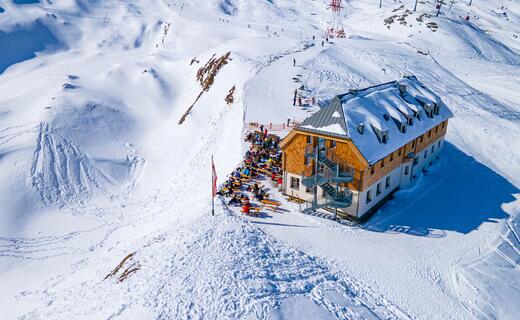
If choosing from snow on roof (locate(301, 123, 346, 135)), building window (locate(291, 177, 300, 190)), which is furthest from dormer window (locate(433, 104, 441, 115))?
building window (locate(291, 177, 300, 190))

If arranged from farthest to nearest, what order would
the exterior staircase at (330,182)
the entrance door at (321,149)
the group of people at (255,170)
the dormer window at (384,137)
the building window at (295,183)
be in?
1. the building window at (295,183)
2. the group of people at (255,170)
3. the dormer window at (384,137)
4. the entrance door at (321,149)
5. the exterior staircase at (330,182)

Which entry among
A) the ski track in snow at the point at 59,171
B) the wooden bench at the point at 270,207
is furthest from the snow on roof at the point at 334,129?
the ski track in snow at the point at 59,171

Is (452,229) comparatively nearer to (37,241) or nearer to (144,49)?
(37,241)

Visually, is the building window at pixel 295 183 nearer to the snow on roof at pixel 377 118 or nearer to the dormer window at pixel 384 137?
the snow on roof at pixel 377 118

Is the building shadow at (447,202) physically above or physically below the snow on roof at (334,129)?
below

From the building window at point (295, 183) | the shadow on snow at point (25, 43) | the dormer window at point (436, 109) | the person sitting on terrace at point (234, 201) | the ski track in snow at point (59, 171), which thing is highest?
the dormer window at point (436, 109)

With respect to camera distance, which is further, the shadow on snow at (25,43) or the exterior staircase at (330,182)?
the shadow on snow at (25,43)

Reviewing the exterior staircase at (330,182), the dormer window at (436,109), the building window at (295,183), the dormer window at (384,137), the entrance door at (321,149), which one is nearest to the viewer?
the exterior staircase at (330,182)

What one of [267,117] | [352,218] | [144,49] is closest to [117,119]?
[267,117]
